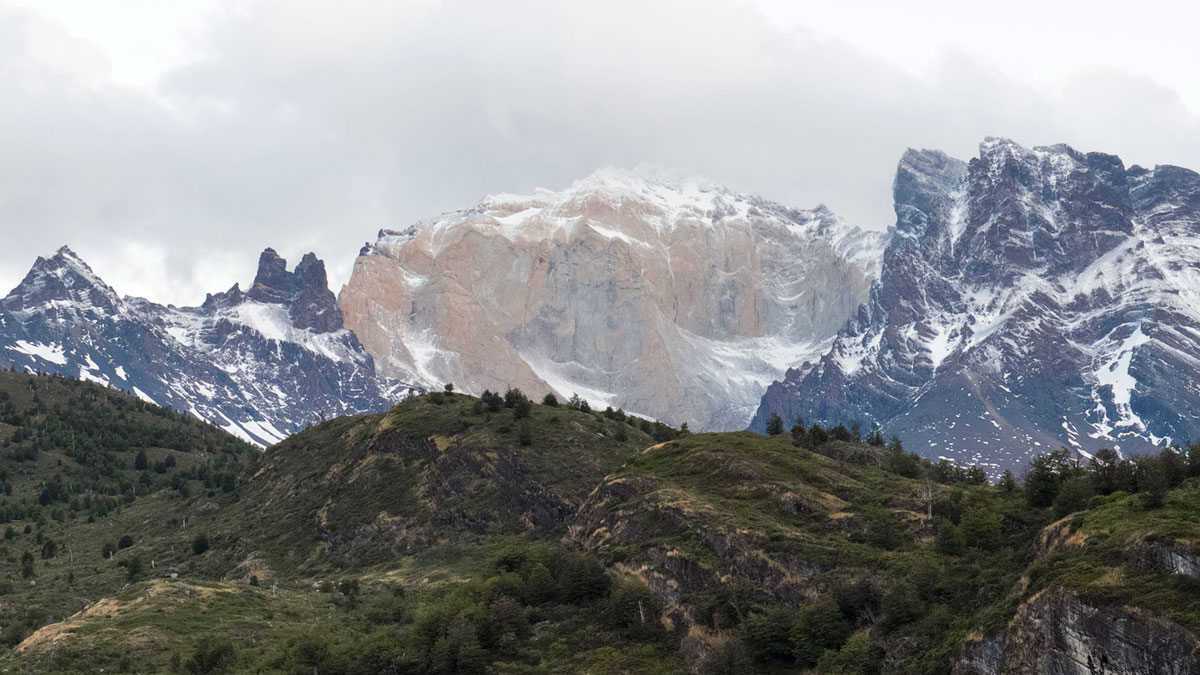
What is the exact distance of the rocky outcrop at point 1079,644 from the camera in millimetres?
73000

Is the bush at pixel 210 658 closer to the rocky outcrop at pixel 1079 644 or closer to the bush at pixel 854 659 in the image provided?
the bush at pixel 854 659

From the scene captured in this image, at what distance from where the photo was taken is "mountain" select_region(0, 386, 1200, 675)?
8356cm

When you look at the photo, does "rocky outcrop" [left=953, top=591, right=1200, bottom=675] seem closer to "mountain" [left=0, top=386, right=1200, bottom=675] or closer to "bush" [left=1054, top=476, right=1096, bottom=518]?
"mountain" [left=0, top=386, right=1200, bottom=675]

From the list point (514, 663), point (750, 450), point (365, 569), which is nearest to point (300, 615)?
point (365, 569)

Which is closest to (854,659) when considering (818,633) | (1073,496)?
(818,633)

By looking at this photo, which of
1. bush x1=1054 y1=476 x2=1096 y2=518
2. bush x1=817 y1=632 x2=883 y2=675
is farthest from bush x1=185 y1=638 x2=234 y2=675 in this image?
bush x1=1054 y1=476 x2=1096 y2=518

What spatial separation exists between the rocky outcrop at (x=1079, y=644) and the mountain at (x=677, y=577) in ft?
0.45

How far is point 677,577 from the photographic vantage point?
120 meters

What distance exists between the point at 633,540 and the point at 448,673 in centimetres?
2309

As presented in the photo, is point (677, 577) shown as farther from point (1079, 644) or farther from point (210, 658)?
point (210, 658)

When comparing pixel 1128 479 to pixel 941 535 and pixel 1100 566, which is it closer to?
pixel 941 535

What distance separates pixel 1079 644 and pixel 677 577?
155 ft

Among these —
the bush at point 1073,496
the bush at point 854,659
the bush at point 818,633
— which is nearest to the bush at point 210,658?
the bush at point 818,633

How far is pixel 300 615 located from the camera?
14862 cm
